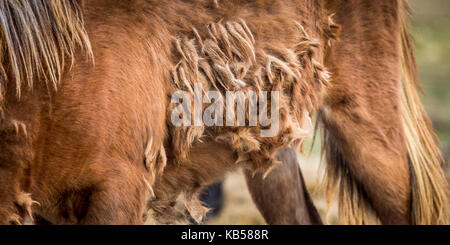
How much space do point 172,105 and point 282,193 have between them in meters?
1.05

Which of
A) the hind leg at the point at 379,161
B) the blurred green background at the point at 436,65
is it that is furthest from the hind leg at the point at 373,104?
the blurred green background at the point at 436,65

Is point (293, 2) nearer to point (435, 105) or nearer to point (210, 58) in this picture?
point (210, 58)

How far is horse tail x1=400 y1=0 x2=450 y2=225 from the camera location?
92.5 inches

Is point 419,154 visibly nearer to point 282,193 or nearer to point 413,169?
point 413,169

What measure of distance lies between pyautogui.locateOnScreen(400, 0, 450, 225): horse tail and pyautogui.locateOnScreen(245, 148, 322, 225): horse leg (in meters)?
0.57

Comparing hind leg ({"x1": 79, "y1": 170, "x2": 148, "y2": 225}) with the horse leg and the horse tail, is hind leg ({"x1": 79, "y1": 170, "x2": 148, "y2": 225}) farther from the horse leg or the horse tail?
the horse tail

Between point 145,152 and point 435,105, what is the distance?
5355mm

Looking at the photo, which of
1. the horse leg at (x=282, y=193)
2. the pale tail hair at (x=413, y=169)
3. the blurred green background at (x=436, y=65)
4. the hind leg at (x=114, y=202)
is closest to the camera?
the hind leg at (x=114, y=202)

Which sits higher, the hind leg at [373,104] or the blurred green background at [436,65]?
the blurred green background at [436,65]

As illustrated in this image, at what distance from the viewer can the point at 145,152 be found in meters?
1.68

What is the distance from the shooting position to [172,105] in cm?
178

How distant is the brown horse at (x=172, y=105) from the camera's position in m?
1.52

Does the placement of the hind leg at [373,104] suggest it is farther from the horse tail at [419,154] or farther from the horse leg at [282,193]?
the horse leg at [282,193]
